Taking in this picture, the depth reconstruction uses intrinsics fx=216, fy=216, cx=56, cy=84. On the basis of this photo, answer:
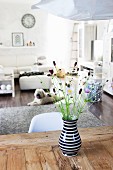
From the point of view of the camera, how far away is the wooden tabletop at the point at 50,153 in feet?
4.03

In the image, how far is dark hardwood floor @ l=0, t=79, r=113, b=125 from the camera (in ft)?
13.2

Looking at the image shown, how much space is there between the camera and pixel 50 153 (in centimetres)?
136

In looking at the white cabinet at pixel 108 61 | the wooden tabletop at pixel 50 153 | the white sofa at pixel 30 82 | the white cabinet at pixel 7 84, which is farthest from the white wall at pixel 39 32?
the wooden tabletop at pixel 50 153

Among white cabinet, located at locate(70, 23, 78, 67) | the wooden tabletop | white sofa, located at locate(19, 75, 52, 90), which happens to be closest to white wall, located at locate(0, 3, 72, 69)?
white cabinet, located at locate(70, 23, 78, 67)

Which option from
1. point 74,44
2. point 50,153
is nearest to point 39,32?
point 74,44

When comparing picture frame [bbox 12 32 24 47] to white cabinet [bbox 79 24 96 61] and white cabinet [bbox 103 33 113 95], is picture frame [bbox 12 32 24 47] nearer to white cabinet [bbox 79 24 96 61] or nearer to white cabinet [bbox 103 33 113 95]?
white cabinet [bbox 79 24 96 61]

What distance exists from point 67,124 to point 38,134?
427mm

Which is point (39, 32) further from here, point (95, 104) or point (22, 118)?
point (22, 118)

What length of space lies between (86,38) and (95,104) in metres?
3.70

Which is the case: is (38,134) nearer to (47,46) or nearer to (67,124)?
(67,124)

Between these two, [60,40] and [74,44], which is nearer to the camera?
[60,40]

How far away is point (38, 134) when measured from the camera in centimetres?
Answer: 164

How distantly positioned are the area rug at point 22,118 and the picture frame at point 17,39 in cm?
460

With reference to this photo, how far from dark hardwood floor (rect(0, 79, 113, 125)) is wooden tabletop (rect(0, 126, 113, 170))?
2.19m
